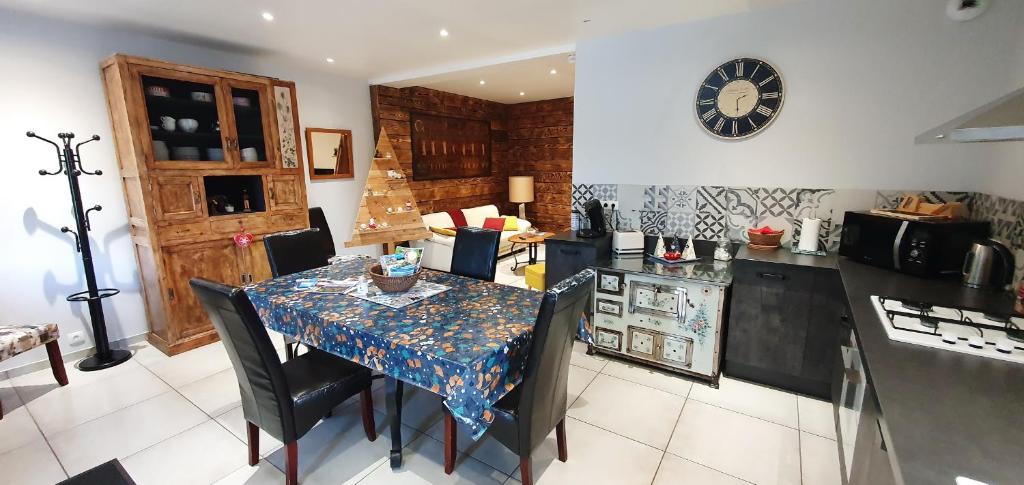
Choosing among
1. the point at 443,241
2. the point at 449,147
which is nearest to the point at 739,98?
the point at 443,241

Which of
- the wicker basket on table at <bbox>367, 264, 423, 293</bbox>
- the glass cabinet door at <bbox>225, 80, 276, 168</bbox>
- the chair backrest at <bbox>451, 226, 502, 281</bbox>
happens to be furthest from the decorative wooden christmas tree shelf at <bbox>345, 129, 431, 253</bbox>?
the wicker basket on table at <bbox>367, 264, 423, 293</bbox>

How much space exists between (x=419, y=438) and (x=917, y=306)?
7.56 ft

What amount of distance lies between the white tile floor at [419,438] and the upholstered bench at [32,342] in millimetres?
132

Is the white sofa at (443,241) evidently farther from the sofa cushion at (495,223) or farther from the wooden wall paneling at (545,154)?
the wooden wall paneling at (545,154)

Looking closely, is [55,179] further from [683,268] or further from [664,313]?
[683,268]

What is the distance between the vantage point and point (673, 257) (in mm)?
2908

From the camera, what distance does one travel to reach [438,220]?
18.6 feet

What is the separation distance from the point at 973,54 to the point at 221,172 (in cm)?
503

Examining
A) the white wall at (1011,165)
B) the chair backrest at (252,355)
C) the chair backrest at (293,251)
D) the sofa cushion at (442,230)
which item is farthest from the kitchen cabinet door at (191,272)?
→ the white wall at (1011,165)

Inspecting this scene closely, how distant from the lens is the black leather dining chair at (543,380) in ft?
4.90

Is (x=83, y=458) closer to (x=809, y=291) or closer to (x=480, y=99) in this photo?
(x=809, y=291)

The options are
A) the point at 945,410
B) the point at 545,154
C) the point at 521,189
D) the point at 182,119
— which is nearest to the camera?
the point at 945,410

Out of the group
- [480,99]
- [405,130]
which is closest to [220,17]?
[405,130]

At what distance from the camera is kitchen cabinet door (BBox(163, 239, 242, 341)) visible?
3.13 meters
